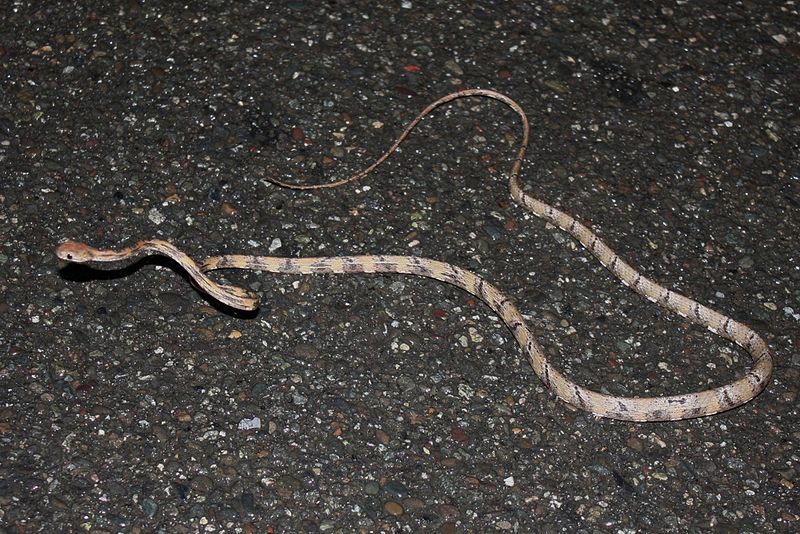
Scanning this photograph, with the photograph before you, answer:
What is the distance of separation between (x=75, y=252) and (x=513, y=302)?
2.42 metres

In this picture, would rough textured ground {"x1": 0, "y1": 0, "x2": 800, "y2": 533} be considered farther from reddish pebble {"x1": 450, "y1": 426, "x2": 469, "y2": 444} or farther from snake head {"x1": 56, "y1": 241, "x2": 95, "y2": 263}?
snake head {"x1": 56, "y1": 241, "x2": 95, "y2": 263}

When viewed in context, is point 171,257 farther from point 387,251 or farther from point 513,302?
point 513,302

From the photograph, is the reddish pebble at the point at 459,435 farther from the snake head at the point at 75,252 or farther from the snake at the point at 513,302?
the snake head at the point at 75,252

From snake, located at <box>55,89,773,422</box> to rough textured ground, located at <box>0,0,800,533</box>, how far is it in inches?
3.1

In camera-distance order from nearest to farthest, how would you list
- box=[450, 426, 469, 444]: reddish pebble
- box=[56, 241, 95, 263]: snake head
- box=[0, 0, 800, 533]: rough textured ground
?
box=[0, 0, 800, 533]: rough textured ground, box=[450, 426, 469, 444]: reddish pebble, box=[56, 241, 95, 263]: snake head

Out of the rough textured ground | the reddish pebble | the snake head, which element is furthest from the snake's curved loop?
the reddish pebble

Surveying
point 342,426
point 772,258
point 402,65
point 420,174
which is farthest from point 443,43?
point 342,426

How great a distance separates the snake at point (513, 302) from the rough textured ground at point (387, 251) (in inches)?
3.1

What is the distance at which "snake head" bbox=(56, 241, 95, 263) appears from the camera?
196 inches

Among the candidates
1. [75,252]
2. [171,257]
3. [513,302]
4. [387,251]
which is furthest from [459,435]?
→ [75,252]

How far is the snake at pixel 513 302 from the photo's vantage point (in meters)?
5.07

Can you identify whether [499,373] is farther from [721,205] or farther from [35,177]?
[35,177]

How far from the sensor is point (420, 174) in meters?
6.14

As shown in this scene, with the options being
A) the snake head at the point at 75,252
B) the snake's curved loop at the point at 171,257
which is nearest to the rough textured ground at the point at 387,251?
the snake's curved loop at the point at 171,257
